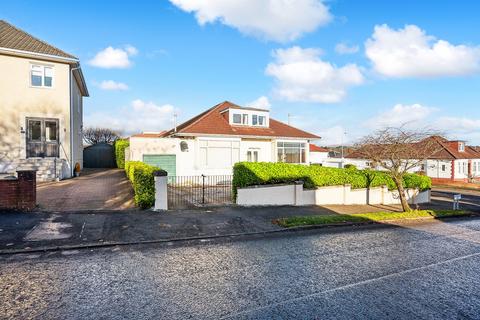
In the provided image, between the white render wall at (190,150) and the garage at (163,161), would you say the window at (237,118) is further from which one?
the garage at (163,161)

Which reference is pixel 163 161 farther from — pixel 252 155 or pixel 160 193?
pixel 160 193

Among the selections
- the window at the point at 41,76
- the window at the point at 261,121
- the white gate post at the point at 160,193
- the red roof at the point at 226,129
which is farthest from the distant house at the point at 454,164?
the window at the point at 41,76

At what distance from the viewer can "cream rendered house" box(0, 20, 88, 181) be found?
16203 mm

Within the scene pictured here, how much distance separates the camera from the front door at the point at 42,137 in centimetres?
1684

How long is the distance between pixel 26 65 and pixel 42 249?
14242 millimetres

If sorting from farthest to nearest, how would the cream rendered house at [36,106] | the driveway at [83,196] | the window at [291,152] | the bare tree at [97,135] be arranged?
the bare tree at [97,135], the window at [291,152], the cream rendered house at [36,106], the driveway at [83,196]

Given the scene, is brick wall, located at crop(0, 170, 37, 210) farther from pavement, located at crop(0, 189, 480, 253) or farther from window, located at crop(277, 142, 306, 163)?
window, located at crop(277, 142, 306, 163)

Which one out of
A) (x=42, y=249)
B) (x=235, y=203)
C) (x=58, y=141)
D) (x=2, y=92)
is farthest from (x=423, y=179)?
(x=2, y=92)

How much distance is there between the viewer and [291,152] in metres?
24.8

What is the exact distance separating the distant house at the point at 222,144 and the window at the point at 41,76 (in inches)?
216

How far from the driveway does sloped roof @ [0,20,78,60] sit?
7387 mm

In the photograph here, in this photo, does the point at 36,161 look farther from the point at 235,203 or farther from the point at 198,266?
the point at 198,266

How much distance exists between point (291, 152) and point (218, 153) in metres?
6.62

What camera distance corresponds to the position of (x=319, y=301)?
448cm
